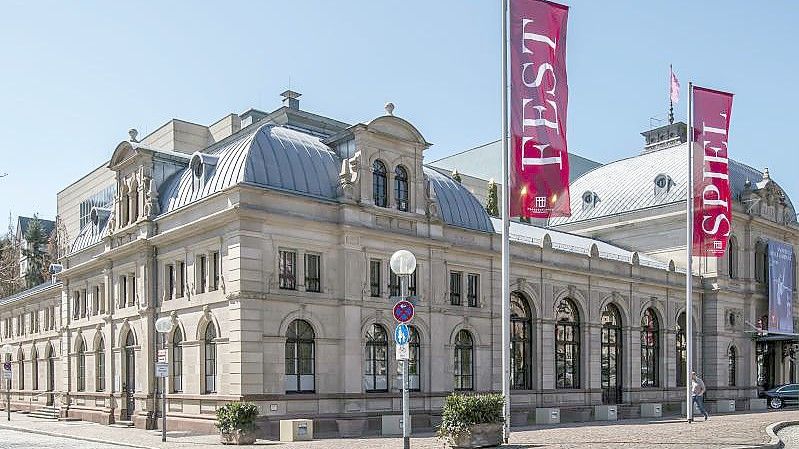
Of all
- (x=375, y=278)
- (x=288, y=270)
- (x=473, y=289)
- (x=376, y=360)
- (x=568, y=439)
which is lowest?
(x=568, y=439)

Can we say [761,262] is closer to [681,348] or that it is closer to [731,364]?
[731,364]

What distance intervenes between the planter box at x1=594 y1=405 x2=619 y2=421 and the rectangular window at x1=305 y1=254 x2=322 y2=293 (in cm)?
1666

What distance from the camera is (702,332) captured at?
57.2m

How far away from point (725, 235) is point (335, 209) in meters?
17.7

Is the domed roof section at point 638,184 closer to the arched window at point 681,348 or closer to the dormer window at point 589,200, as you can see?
the dormer window at point 589,200

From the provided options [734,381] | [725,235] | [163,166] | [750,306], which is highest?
[163,166]

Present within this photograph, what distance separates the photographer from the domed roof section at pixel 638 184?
6053 centimetres

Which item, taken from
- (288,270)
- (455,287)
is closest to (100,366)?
(288,270)

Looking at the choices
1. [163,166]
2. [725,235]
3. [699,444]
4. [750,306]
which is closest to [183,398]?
[163,166]

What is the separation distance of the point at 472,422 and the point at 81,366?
2941 cm

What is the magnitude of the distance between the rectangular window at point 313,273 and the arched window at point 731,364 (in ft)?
113

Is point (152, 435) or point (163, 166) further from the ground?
point (163, 166)

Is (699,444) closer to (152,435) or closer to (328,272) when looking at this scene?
(328,272)

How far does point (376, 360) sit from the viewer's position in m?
36.5
